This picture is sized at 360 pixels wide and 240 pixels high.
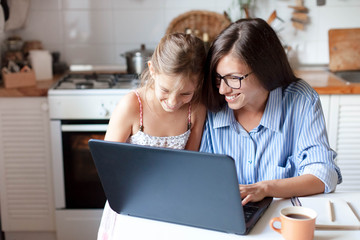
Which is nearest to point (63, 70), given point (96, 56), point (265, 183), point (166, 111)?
point (96, 56)

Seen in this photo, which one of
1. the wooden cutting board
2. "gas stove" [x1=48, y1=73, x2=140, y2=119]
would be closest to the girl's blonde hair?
"gas stove" [x1=48, y1=73, x2=140, y2=119]

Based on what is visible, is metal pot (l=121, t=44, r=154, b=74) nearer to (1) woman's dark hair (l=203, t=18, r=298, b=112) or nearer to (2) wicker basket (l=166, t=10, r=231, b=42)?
(2) wicker basket (l=166, t=10, r=231, b=42)

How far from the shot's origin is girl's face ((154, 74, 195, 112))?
1.50 m

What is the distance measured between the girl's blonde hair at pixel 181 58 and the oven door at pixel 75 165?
1.11m

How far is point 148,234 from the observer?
122cm

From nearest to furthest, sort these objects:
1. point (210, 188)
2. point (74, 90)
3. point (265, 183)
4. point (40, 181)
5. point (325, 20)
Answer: point (210, 188) → point (265, 183) → point (74, 90) → point (40, 181) → point (325, 20)

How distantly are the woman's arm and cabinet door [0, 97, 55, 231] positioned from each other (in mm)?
1514

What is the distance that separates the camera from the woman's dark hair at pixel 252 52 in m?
1.51

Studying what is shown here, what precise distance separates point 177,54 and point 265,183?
1.52 ft

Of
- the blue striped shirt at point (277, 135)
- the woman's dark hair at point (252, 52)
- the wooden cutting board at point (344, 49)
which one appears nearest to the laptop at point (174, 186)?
the blue striped shirt at point (277, 135)

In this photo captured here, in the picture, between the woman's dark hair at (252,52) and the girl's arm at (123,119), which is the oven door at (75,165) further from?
the woman's dark hair at (252,52)

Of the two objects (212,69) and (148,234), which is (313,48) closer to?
(212,69)

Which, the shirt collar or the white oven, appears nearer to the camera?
the shirt collar

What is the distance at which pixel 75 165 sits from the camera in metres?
2.65
